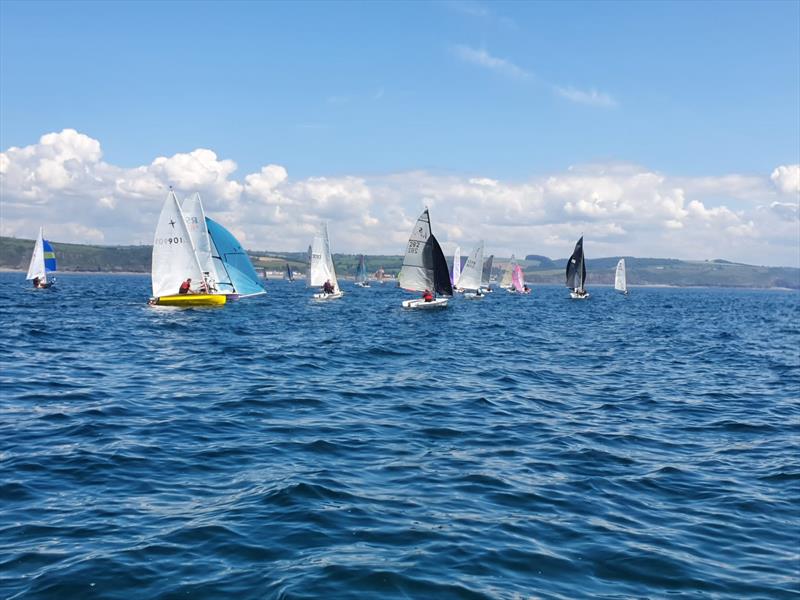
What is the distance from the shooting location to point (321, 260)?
84.5 metres

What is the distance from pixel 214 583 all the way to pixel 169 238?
49606mm

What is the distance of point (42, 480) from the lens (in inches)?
468

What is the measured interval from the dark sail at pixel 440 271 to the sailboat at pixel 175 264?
2156cm

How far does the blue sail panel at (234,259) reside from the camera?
65812 millimetres

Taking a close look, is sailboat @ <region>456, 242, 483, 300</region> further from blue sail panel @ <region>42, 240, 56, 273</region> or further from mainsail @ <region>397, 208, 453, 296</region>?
blue sail panel @ <region>42, 240, 56, 273</region>

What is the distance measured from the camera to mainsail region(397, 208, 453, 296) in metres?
64.6

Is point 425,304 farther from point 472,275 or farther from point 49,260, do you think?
point 49,260

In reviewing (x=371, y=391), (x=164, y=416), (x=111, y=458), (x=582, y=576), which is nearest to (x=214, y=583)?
(x=582, y=576)

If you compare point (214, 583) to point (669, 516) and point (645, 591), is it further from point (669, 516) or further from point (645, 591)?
point (669, 516)

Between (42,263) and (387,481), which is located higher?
(42,263)

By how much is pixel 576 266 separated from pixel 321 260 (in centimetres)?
5169

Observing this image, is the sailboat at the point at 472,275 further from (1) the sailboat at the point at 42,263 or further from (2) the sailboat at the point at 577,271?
(1) the sailboat at the point at 42,263

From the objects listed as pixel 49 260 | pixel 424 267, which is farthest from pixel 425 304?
pixel 49 260

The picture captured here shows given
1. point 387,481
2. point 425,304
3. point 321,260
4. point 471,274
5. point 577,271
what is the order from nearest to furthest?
point 387,481, point 425,304, point 321,260, point 471,274, point 577,271
